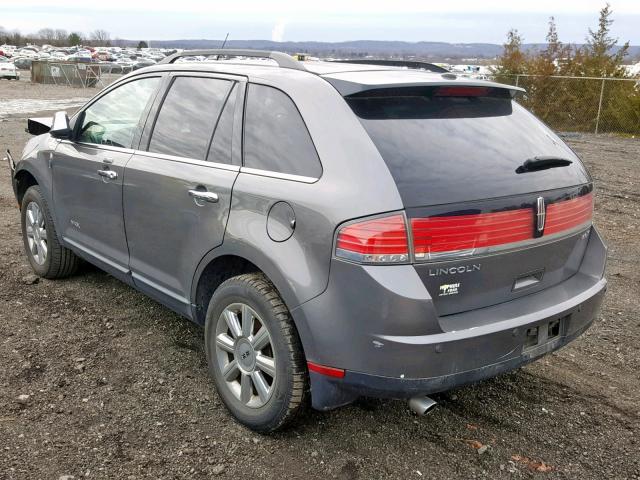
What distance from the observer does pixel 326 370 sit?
2721 millimetres

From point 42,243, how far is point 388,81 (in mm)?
3508

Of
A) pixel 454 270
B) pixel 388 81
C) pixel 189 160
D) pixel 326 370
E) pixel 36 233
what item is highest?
pixel 388 81

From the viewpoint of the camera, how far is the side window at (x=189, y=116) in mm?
3469

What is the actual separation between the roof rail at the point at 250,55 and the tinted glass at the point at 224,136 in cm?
30

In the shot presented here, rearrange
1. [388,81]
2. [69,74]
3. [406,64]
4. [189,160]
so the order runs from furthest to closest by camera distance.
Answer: [69,74], [406,64], [189,160], [388,81]

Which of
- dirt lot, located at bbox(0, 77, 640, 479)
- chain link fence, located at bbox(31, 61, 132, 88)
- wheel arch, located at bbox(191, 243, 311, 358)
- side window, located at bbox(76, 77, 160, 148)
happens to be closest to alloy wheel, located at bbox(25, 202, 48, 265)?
dirt lot, located at bbox(0, 77, 640, 479)

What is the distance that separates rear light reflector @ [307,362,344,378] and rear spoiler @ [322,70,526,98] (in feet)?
3.96

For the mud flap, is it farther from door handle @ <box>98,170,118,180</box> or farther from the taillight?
door handle @ <box>98,170,118,180</box>

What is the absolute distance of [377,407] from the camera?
3.48 m

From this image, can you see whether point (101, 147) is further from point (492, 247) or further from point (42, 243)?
point (492, 247)

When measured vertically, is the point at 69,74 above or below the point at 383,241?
below

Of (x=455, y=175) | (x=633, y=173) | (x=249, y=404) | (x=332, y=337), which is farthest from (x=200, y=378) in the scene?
(x=633, y=173)

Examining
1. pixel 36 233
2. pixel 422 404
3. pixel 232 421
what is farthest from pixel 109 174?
pixel 422 404

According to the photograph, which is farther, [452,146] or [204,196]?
[204,196]
